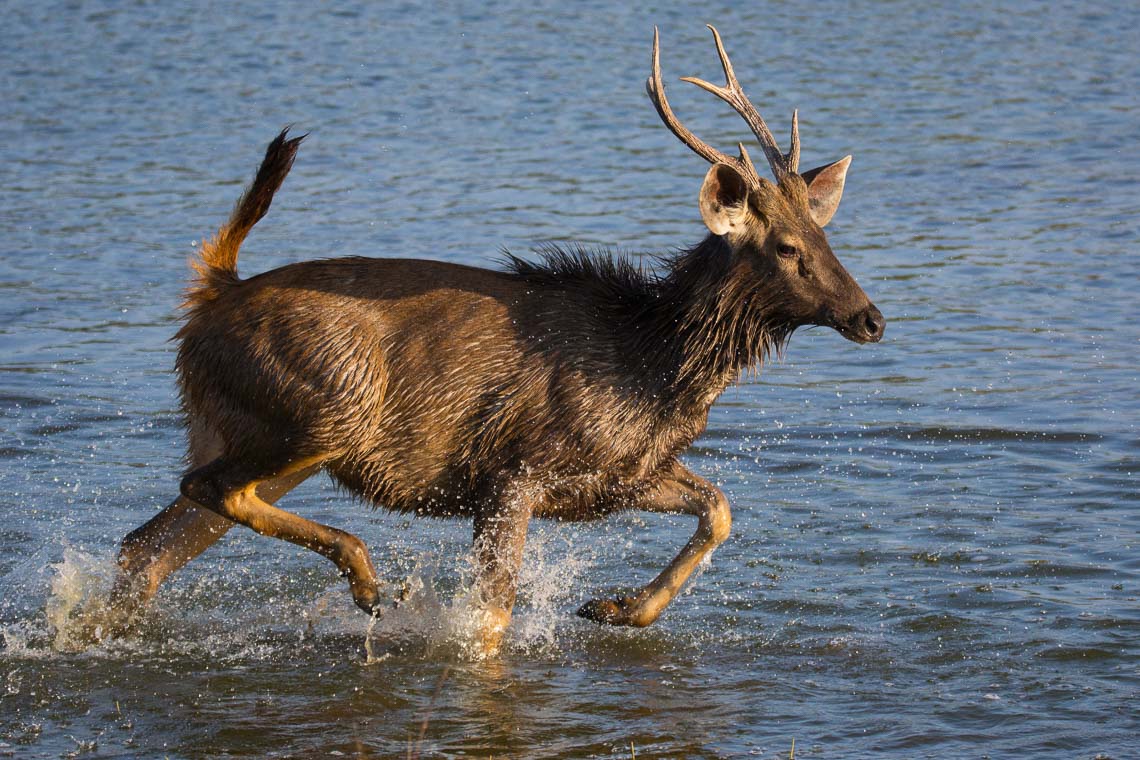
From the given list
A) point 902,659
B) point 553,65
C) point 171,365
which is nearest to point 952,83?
point 553,65

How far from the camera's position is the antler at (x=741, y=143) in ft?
21.3

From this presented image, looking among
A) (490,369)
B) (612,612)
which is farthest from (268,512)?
(612,612)

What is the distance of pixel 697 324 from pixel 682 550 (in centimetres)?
91

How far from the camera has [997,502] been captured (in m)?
8.44

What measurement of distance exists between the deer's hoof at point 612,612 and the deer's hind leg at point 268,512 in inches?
32.3

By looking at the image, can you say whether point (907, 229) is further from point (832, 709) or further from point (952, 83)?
point (832, 709)

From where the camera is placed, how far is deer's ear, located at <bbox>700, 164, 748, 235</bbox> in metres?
6.38

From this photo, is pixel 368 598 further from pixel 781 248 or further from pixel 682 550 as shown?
pixel 781 248

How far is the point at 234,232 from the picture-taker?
683cm

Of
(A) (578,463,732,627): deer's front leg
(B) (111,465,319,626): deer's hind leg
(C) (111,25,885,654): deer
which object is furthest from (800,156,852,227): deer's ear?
(B) (111,465,319,626): deer's hind leg

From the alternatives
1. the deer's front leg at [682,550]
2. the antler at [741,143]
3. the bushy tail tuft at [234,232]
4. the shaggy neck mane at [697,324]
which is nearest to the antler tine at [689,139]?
the antler at [741,143]

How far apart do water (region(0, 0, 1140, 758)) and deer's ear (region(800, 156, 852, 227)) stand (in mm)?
1626

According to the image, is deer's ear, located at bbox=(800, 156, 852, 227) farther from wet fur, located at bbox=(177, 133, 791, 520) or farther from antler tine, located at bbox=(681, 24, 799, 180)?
wet fur, located at bbox=(177, 133, 791, 520)

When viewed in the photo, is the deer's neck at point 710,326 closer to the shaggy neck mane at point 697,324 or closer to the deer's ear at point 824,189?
the shaggy neck mane at point 697,324
